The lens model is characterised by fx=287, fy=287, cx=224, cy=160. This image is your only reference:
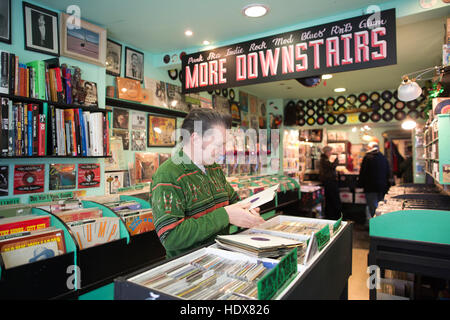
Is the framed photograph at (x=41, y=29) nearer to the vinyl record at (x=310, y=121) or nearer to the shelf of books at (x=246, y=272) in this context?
the shelf of books at (x=246, y=272)

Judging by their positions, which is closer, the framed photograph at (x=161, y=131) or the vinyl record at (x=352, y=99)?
the framed photograph at (x=161, y=131)

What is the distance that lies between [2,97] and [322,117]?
21.5 feet

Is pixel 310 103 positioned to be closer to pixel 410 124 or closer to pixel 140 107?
pixel 410 124

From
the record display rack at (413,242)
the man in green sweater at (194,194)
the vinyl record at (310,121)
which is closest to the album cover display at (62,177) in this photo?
the man in green sweater at (194,194)

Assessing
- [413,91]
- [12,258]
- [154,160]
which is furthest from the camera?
[154,160]

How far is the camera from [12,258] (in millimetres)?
1731

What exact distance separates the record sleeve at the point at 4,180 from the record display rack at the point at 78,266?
42cm

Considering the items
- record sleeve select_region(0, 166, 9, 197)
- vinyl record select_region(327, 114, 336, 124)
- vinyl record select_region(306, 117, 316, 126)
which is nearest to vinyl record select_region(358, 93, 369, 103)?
vinyl record select_region(327, 114, 336, 124)

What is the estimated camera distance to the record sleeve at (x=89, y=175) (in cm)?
303

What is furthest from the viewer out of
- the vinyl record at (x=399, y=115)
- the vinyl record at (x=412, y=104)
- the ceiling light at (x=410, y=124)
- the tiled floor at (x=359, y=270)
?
the vinyl record at (x=399, y=115)

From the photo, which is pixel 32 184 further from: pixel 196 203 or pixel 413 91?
pixel 413 91

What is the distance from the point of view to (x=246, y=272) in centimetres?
118

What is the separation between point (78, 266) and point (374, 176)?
228 inches
